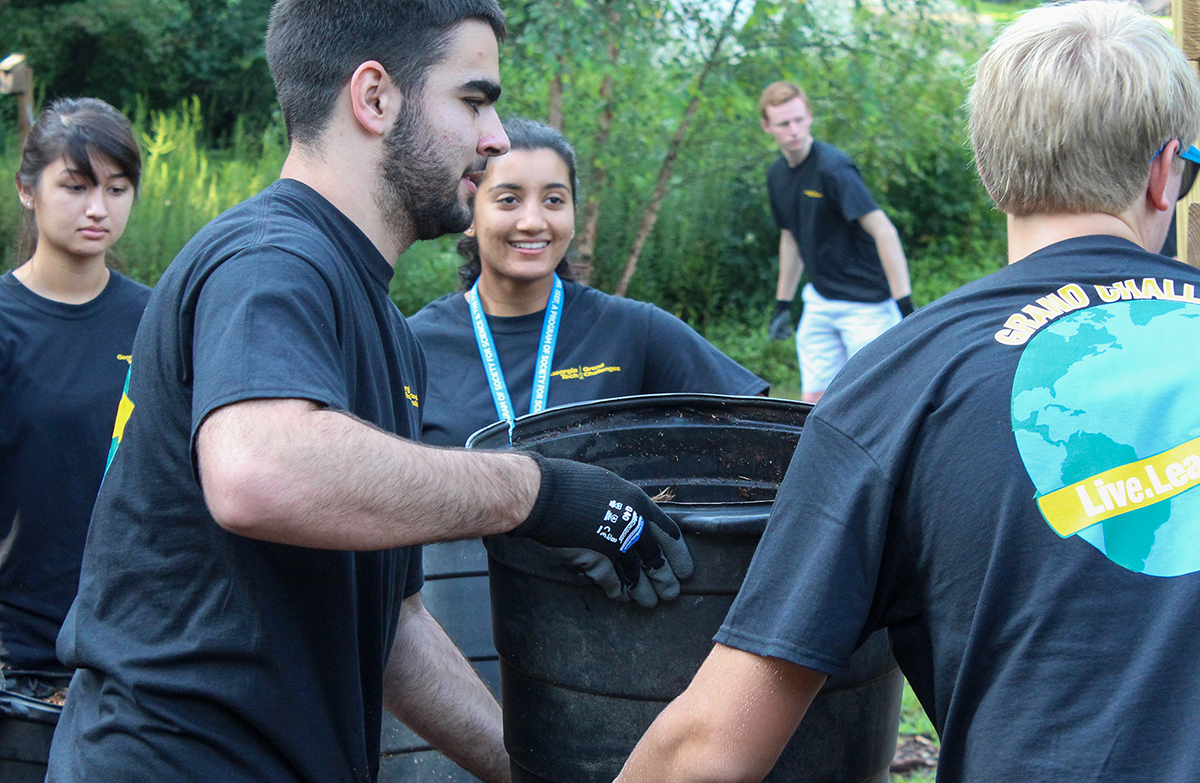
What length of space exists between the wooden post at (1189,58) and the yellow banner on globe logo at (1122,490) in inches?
58.5

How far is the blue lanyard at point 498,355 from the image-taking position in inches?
120

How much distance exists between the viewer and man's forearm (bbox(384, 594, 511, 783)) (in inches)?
88.0

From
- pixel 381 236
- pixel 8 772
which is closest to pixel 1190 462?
pixel 381 236

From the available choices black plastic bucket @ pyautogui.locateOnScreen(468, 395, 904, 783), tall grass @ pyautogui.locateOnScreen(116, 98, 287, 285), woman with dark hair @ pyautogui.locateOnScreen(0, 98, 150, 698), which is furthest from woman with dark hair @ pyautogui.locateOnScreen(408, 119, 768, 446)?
tall grass @ pyautogui.locateOnScreen(116, 98, 287, 285)

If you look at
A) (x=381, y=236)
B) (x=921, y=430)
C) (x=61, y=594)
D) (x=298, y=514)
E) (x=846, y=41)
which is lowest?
(x=61, y=594)

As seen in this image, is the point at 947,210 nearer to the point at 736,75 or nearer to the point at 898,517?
the point at 736,75

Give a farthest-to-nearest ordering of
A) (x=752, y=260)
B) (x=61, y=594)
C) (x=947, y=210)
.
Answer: (x=947, y=210)
(x=752, y=260)
(x=61, y=594)

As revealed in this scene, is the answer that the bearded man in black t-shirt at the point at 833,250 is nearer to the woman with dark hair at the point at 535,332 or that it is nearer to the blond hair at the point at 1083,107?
the woman with dark hair at the point at 535,332

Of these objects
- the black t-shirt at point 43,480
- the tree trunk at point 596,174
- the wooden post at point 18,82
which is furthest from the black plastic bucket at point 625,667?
the tree trunk at point 596,174

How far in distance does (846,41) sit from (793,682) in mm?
7488

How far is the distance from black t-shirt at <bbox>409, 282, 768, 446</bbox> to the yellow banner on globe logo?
5.91 ft

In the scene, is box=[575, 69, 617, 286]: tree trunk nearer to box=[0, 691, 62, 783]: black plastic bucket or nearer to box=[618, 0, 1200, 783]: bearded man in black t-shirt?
box=[0, 691, 62, 783]: black plastic bucket

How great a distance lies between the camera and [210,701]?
158 centimetres

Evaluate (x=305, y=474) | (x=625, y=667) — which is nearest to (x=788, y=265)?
(x=625, y=667)
